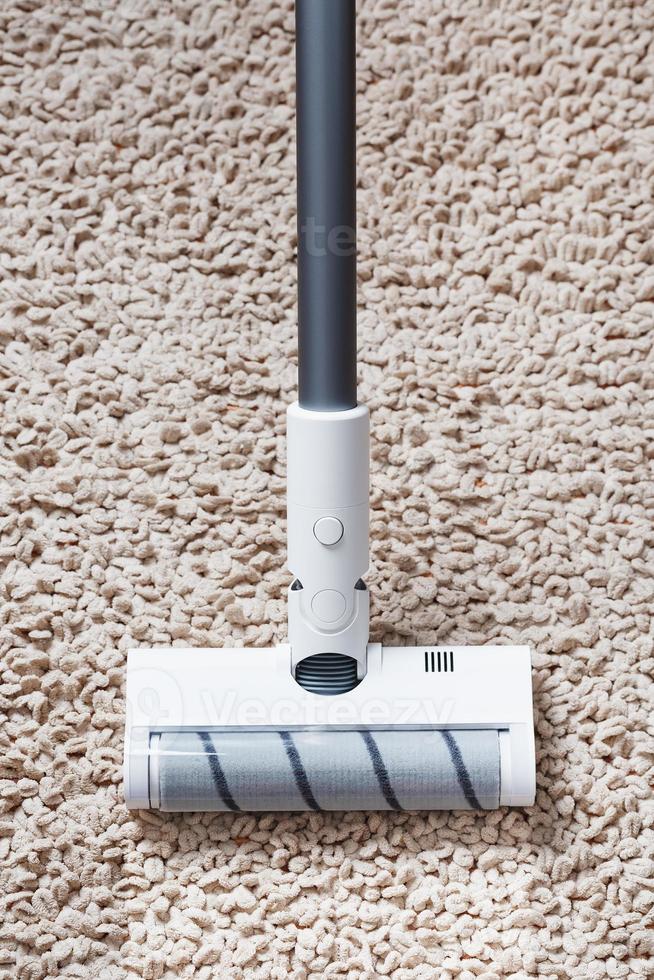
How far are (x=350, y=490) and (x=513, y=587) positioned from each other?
0.28 meters

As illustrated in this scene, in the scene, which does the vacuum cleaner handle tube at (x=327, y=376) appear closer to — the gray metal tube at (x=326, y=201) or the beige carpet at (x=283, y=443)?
the gray metal tube at (x=326, y=201)

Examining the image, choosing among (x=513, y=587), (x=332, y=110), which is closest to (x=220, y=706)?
(x=513, y=587)

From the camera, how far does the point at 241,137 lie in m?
1.24

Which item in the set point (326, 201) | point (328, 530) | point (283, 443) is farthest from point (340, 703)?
point (326, 201)

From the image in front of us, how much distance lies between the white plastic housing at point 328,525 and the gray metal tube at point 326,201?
0.08 ft

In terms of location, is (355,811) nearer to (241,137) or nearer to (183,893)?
(183,893)

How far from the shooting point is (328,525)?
0.98 meters

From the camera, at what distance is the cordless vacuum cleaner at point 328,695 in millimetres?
→ 976

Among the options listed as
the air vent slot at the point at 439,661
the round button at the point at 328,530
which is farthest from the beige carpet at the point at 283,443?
→ the round button at the point at 328,530

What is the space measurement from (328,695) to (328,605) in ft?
0.34

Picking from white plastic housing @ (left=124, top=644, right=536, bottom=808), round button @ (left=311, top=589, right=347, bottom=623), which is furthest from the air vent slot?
round button @ (left=311, top=589, right=347, bottom=623)

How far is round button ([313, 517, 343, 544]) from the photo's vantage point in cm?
98

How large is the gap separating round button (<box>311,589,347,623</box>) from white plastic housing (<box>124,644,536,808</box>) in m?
0.08

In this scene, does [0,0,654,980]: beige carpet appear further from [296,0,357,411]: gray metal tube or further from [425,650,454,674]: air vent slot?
[296,0,357,411]: gray metal tube
